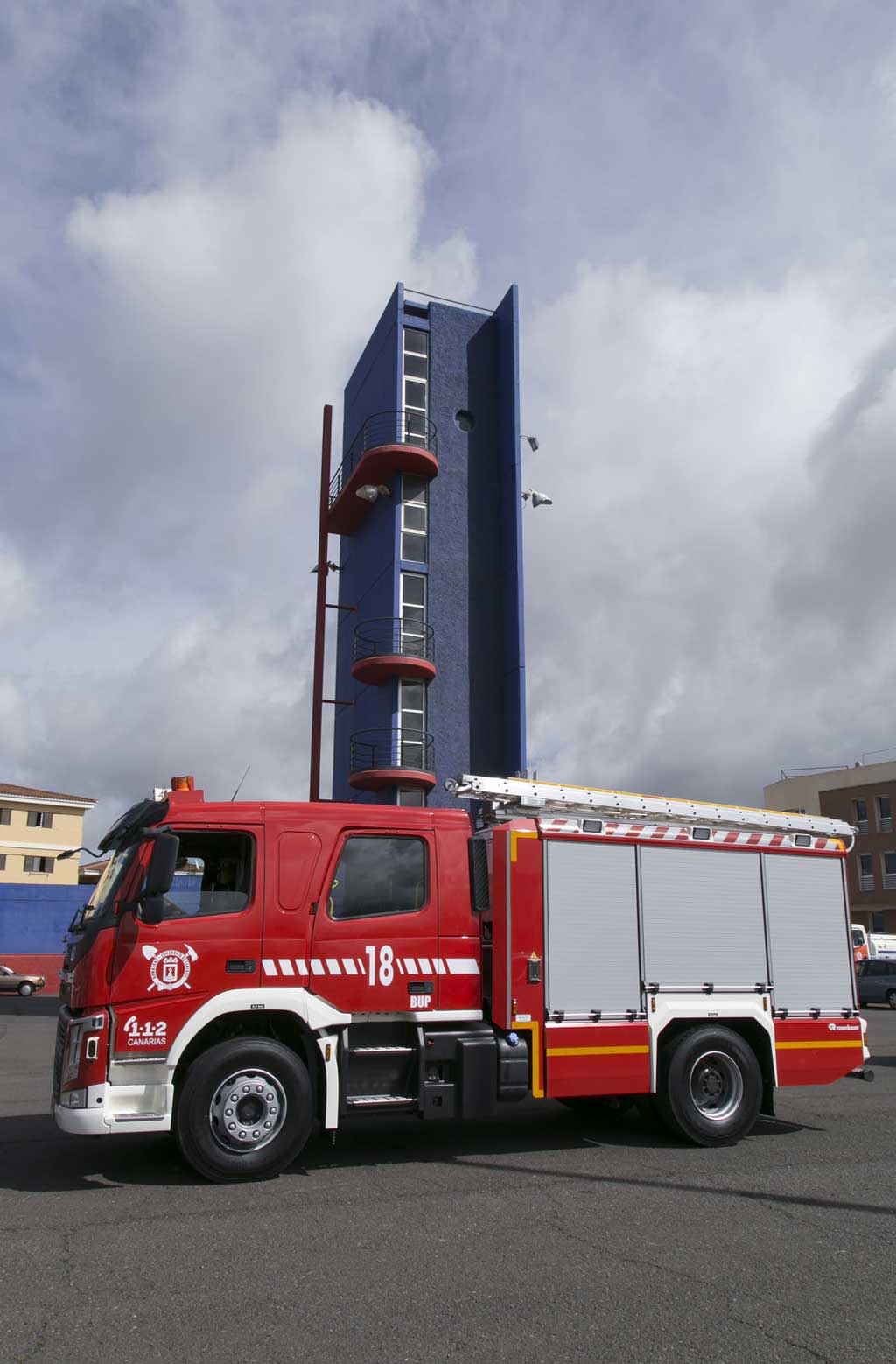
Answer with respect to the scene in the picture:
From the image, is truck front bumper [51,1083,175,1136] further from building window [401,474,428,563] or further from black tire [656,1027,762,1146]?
building window [401,474,428,563]

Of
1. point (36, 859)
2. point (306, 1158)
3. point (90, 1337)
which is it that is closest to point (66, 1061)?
point (306, 1158)

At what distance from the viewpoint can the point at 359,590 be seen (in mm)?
27516

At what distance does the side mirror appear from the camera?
7.18 meters

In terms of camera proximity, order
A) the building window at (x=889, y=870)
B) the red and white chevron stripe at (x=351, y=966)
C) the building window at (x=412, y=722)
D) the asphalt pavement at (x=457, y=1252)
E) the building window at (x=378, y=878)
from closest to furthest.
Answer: the asphalt pavement at (x=457, y=1252), the red and white chevron stripe at (x=351, y=966), the building window at (x=378, y=878), the building window at (x=412, y=722), the building window at (x=889, y=870)

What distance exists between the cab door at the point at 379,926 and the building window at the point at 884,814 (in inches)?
2161

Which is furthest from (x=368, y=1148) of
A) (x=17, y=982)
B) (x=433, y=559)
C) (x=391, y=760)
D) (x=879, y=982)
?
(x=17, y=982)

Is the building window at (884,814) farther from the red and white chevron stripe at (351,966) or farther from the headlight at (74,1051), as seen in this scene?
the headlight at (74,1051)

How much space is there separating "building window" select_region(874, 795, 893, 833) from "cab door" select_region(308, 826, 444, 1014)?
5488 cm

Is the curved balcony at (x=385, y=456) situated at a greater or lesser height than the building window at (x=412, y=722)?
greater

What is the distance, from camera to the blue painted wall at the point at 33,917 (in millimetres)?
40625

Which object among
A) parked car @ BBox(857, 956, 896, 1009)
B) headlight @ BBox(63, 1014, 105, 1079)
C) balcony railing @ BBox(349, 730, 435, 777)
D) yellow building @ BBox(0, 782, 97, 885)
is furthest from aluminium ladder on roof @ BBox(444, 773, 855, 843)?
yellow building @ BBox(0, 782, 97, 885)

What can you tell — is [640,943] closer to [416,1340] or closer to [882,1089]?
[416,1340]

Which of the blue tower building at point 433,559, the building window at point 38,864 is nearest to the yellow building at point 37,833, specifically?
the building window at point 38,864

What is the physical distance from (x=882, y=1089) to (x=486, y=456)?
1851cm
